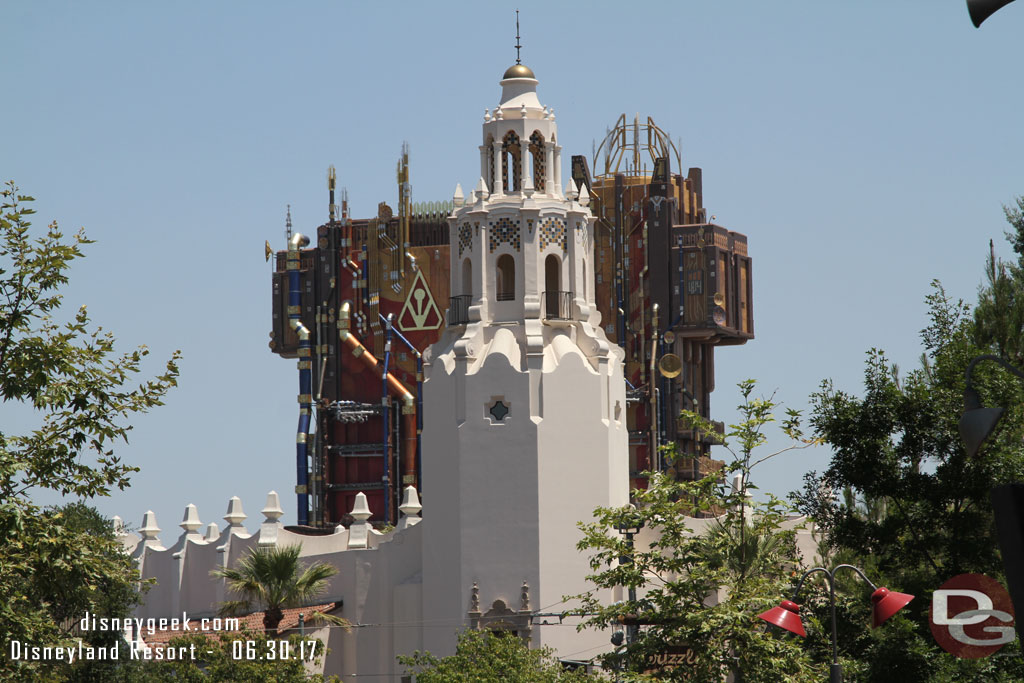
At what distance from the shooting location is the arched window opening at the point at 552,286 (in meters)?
55.2

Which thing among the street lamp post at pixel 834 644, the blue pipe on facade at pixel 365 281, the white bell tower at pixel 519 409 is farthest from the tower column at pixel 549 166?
the street lamp post at pixel 834 644

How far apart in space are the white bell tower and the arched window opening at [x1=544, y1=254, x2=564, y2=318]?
4 centimetres

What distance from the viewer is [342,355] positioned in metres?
77.9

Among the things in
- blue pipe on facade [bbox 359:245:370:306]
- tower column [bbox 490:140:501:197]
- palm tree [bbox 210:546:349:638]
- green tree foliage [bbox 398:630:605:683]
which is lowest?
green tree foliage [bbox 398:630:605:683]

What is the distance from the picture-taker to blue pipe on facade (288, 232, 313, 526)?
251 ft

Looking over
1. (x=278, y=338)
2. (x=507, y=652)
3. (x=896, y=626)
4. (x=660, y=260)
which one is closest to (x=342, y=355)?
(x=278, y=338)

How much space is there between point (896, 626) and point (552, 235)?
21959 millimetres

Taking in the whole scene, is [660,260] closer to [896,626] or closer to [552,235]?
[552,235]

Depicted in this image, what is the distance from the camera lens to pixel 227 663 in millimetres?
43688

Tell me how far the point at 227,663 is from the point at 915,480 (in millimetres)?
17165

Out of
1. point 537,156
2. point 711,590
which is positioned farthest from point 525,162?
point 711,590

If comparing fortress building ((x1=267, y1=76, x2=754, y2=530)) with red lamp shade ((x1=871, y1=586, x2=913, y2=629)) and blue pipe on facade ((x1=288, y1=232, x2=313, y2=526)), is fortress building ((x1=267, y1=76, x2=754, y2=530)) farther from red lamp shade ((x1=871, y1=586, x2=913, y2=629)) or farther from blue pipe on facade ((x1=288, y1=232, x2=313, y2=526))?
red lamp shade ((x1=871, y1=586, x2=913, y2=629))

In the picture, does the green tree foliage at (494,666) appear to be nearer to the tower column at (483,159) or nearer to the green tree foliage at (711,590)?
the green tree foliage at (711,590)

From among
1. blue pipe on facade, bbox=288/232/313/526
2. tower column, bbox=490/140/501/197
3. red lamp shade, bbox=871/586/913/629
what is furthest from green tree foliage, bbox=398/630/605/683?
blue pipe on facade, bbox=288/232/313/526
